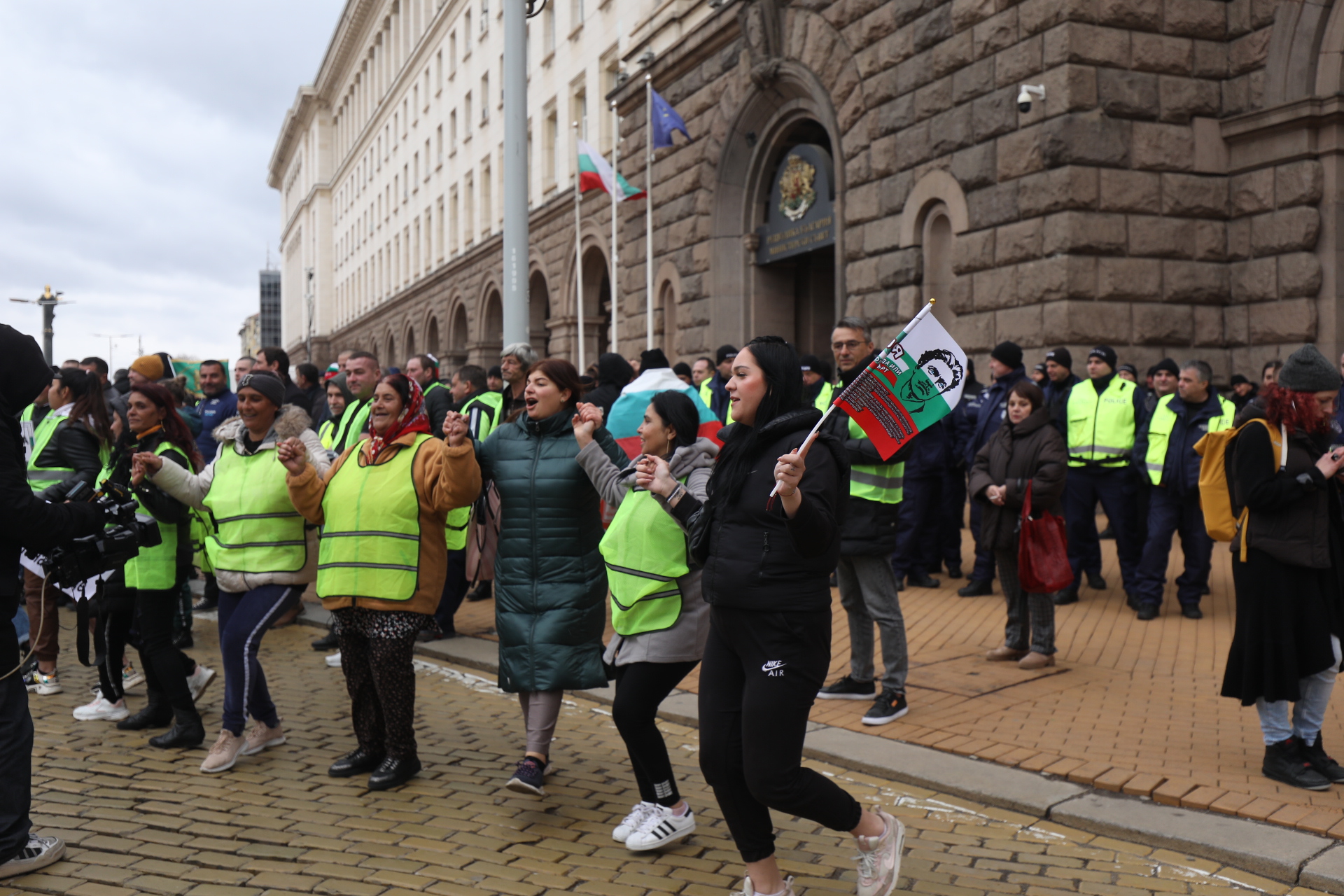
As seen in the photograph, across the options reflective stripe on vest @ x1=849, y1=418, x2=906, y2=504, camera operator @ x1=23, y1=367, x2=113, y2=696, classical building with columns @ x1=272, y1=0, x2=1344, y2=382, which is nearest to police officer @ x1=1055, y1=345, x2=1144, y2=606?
classical building with columns @ x1=272, y1=0, x2=1344, y2=382

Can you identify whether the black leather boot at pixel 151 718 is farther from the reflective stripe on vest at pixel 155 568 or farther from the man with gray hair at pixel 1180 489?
the man with gray hair at pixel 1180 489

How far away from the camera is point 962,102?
1247cm

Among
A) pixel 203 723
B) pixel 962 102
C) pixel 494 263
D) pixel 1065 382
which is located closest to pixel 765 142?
pixel 962 102

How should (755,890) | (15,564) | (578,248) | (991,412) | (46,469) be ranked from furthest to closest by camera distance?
(578,248)
(991,412)
(46,469)
(15,564)
(755,890)

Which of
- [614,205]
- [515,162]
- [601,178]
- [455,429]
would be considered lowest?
[455,429]

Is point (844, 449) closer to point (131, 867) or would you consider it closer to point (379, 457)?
point (379, 457)

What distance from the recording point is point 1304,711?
5035 millimetres

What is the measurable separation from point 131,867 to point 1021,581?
5.14m

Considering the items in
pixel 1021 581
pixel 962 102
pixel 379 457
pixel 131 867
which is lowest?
pixel 131 867

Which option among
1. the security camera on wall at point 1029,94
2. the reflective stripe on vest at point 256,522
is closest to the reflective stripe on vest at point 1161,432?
the security camera on wall at point 1029,94

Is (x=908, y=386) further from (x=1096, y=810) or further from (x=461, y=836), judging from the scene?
(x=461, y=836)

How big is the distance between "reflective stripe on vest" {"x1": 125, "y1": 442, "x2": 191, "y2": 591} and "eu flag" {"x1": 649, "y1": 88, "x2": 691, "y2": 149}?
548 inches

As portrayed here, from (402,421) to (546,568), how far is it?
3.15 feet

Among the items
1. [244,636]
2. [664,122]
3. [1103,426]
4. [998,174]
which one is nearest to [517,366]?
[244,636]
